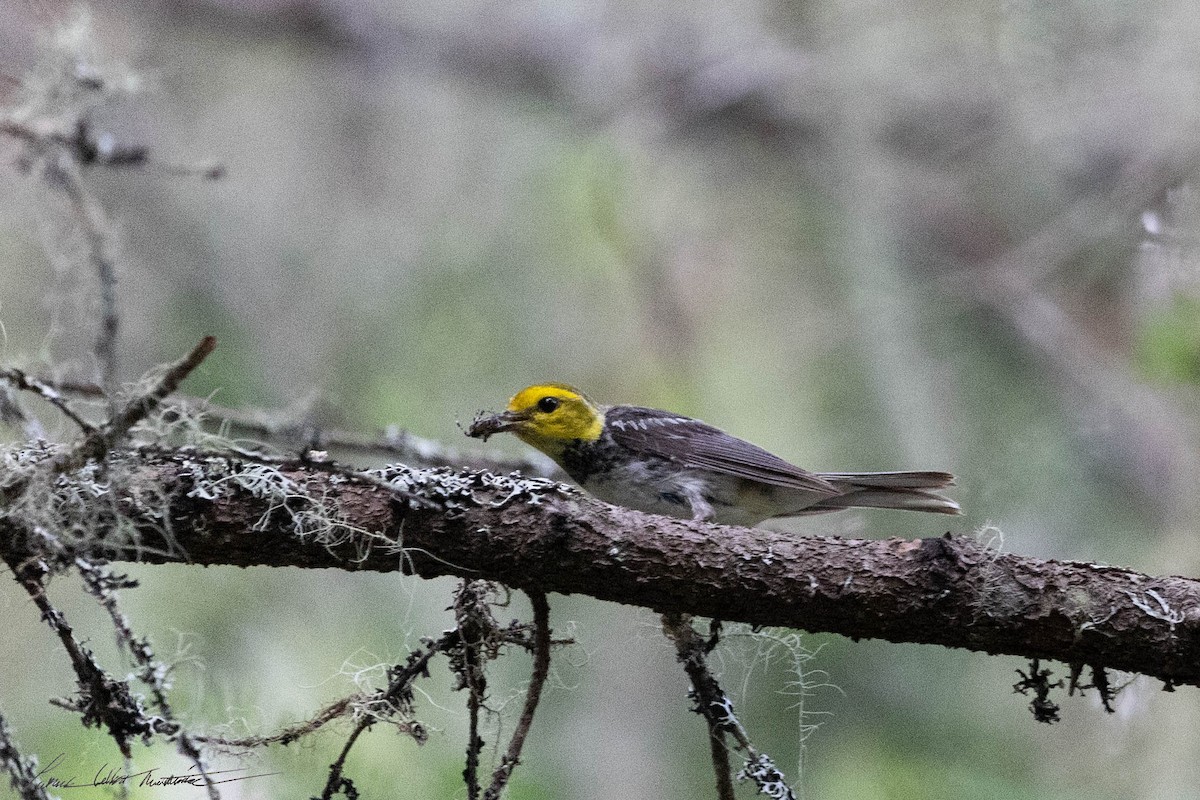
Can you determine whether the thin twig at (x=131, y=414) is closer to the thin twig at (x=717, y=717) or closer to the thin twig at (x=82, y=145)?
the thin twig at (x=82, y=145)

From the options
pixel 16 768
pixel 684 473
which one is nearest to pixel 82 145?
pixel 16 768

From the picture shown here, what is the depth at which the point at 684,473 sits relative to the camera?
4133 mm

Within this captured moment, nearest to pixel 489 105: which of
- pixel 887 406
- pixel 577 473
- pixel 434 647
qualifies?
pixel 887 406

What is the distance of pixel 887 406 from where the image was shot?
614cm

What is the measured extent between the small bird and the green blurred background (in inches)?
18.9

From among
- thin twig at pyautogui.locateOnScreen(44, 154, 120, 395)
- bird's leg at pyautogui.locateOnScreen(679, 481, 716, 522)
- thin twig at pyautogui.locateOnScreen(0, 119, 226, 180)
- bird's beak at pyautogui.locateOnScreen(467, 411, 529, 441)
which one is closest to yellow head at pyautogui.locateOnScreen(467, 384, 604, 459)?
bird's beak at pyautogui.locateOnScreen(467, 411, 529, 441)

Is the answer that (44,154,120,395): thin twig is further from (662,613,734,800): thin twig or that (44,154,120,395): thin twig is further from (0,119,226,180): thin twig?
(662,613,734,800): thin twig

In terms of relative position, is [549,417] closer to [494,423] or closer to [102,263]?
[494,423]

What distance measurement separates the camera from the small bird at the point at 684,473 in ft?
13.3

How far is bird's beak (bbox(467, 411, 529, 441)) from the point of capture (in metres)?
3.72

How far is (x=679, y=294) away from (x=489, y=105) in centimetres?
181

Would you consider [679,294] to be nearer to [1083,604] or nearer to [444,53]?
[444,53]

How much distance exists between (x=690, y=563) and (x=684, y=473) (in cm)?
164
